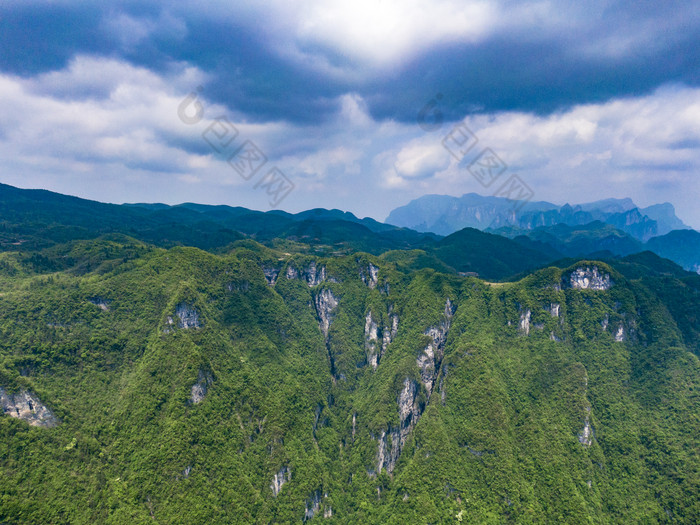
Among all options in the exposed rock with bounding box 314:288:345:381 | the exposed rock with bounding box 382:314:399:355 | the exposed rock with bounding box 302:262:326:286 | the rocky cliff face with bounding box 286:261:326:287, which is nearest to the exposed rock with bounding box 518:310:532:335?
the exposed rock with bounding box 382:314:399:355

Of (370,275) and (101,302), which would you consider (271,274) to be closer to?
(370,275)

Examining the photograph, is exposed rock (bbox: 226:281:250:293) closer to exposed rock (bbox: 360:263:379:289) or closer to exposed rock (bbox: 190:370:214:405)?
exposed rock (bbox: 190:370:214:405)

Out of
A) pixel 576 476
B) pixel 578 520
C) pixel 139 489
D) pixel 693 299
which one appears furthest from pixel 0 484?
pixel 693 299

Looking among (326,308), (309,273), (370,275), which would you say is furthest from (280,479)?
(309,273)

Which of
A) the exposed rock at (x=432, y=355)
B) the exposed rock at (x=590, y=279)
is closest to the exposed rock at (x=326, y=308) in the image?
the exposed rock at (x=432, y=355)

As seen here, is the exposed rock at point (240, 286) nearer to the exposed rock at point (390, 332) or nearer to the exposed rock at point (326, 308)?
the exposed rock at point (326, 308)

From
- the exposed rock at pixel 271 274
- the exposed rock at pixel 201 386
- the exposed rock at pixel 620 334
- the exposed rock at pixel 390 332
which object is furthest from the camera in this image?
the exposed rock at pixel 271 274

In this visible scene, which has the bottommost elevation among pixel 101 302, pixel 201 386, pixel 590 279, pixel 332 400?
pixel 332 400

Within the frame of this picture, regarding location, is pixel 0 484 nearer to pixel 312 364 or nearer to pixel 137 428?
pixel 137 428
